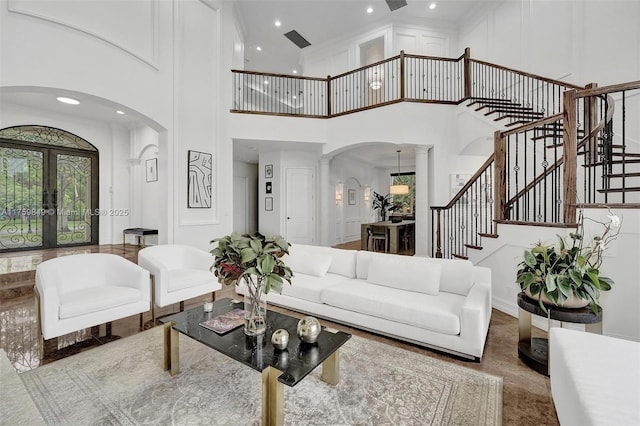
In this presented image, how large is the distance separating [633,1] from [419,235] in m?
A: 4.61

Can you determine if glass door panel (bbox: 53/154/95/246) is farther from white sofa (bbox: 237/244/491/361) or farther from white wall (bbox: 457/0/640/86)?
white wall (bbox: 457/0/640/86)

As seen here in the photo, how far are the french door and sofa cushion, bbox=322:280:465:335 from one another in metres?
6.84

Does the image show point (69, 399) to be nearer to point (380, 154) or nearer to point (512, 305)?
point (512, 305)

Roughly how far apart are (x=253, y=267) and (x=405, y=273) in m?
1.74

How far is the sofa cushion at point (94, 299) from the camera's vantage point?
2.37 metres

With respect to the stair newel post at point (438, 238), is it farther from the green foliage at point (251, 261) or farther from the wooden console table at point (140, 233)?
the wooden console table at point (140, 233)

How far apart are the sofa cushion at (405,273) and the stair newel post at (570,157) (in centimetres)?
130

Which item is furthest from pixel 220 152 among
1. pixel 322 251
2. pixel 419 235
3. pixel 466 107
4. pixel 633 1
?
pixel 633 1

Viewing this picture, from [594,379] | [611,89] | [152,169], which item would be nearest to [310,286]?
[594,379]

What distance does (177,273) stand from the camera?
11.0ft

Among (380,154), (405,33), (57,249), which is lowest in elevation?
(57,249)

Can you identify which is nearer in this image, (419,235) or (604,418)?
(604,418)

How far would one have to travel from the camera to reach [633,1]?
157 inches

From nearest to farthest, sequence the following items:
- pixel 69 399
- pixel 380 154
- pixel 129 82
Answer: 1. pixel 69 399
2. pixel 129 82
3. pixel 380 154
